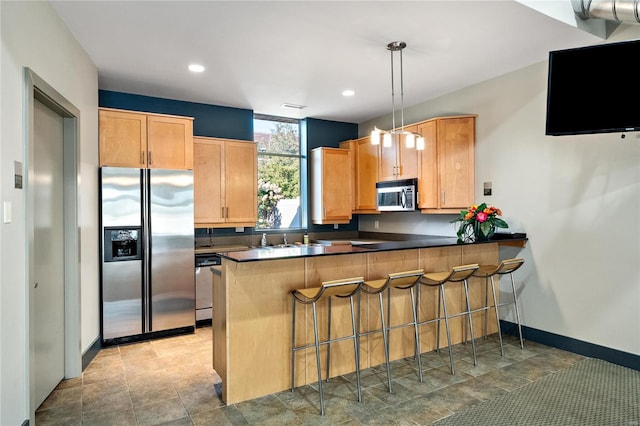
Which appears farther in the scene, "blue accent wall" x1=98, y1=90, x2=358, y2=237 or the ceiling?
"blue accent wall" x1=98, y1=90, x2=358, y2=237

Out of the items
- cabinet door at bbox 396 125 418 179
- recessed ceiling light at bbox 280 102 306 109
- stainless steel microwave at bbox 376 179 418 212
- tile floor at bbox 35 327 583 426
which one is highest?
recessed ceiling light at bbox 280 102 306 109

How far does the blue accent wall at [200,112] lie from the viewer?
15.5 feet

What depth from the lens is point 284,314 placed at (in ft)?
9.76

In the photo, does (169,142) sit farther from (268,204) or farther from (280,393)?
(280,393)

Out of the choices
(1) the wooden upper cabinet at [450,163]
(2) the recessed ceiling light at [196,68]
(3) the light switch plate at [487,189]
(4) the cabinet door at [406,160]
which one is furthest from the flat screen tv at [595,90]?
(2) the recessed ceiling light at [196,68]

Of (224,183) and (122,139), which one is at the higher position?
(122,139)

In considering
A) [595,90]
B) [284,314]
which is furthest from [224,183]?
[595,90]

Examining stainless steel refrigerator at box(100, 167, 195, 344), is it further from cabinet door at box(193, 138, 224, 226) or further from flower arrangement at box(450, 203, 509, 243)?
flower arrangement at box(450, 203, 509, 243)

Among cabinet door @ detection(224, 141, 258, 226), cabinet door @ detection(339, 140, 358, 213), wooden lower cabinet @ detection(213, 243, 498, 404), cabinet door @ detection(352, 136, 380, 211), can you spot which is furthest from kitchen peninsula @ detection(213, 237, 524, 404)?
cabinet door @ detection(339, 140, 358, 213)

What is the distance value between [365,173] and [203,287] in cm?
290

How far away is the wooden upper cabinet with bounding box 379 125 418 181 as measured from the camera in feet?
16.5

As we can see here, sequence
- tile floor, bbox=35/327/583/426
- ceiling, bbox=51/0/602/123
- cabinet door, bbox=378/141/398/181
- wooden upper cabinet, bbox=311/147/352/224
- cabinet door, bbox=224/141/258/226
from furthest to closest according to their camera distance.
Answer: wooden upper cabinet, bbox=311/147/352/224
cabinet door, bbox=378/141/398/181
cabinet door, bbox=224/141/258/226
ceiling, bbox=51/0/602/123
tile floor, bbox=35/327/583/426

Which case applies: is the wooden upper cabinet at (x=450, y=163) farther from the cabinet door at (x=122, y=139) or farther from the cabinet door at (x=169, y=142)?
the cabinet door at (x=122, y=139)

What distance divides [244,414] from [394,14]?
3076 mm
